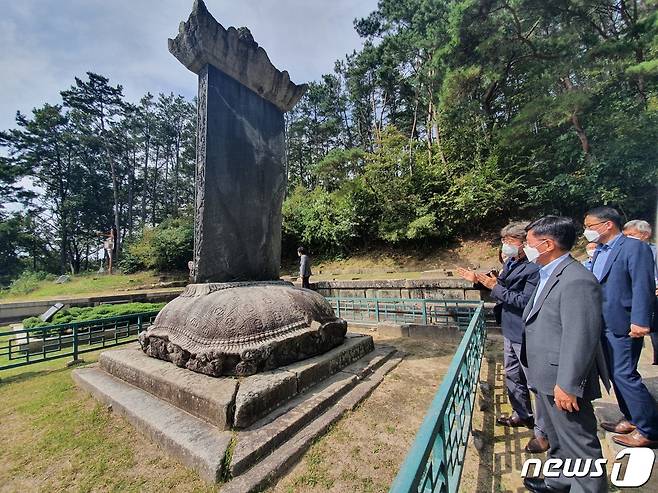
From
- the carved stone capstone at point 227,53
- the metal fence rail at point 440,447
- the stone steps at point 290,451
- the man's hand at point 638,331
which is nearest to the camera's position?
the metal fence rail at point 440,447

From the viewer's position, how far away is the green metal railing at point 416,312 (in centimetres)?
539

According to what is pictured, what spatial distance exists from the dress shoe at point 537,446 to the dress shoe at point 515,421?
1.02 feet

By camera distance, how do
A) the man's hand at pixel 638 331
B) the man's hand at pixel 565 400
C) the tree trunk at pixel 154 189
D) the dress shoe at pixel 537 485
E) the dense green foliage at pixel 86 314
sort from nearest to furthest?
1. the man's hand at pixel 565 400
2. the dress shoe at pixel 537 485
3. the man's hand at pixel 638 331
4. the dense green foliage at pixel 86 314
5. the tree trunk at pixel 154 189

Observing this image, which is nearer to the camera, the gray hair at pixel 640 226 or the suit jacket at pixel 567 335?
the suit jacket at pixel 567 335

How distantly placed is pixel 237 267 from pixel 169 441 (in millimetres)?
1989

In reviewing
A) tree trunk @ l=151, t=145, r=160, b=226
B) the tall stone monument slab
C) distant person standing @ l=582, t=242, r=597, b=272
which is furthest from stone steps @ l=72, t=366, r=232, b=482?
tree trunk @ l=151, t=145, r=160, b=226

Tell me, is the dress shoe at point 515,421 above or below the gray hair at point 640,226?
below

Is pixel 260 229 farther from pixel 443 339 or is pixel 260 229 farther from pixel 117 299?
pixel 117 299

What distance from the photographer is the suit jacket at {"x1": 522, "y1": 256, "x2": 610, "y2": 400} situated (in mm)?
1430

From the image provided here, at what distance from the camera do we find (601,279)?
2.34 m

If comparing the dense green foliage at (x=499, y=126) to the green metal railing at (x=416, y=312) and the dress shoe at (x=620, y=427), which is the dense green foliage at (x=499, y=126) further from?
the dress shoe at (x=620, y=427)

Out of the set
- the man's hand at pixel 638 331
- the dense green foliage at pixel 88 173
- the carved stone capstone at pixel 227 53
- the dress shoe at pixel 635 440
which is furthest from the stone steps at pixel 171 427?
the dense green foliage at pixel 88 173

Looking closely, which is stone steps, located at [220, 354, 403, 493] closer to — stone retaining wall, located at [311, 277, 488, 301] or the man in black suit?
the man in black suit

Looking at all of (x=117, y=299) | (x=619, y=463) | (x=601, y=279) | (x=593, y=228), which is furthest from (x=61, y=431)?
(x=117, y=299)
